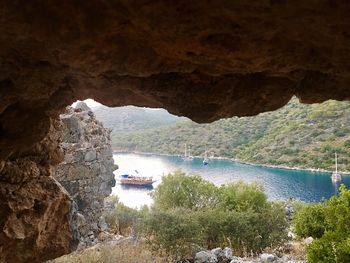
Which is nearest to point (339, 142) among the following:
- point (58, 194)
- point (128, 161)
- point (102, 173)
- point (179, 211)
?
point (128, 161)

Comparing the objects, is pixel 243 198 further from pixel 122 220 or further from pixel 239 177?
pixel 239 177

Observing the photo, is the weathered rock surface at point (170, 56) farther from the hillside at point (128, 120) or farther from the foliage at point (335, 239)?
the hillside at point (128, 120)

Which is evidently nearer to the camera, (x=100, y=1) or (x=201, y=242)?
(x=100, y=1)

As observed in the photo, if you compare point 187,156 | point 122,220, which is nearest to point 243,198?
point 122,220

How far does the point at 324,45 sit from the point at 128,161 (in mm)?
46845

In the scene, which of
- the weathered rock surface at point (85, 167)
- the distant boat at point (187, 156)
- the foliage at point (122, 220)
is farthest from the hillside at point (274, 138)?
the weathered rock surface at point (85, 167)

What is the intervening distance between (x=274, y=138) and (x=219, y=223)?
98.5 ft

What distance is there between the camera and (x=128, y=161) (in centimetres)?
4878

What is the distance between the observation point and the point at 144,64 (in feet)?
9.29

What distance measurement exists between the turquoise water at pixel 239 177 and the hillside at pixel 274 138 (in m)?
2.01

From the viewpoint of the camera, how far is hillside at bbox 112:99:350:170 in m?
37.9

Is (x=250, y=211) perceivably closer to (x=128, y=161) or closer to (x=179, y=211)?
(x=179, y=211)

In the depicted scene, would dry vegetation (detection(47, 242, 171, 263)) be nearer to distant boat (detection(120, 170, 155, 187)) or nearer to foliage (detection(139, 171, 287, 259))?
foliage (detection(139, 171, 287, 259))

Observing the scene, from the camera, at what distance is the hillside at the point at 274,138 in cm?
3794
